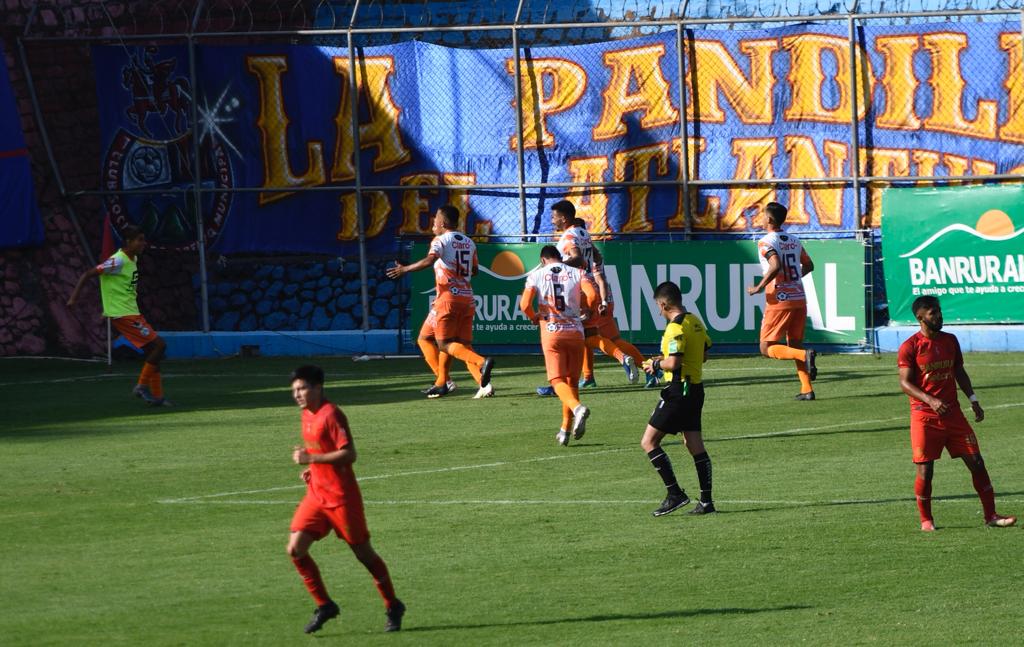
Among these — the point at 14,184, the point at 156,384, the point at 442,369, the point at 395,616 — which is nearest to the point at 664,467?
the point at 395,616

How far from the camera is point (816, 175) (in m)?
25.9

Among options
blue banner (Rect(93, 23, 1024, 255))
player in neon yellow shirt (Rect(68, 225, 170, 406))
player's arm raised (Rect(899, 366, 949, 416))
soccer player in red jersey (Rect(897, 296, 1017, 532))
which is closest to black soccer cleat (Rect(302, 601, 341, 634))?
player's arm raised (Rect(899, 366, 949, 416))

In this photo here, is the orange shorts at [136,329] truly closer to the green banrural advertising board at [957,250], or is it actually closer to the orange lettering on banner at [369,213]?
the orange lettering on banner at [369,213]

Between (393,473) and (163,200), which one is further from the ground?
(163,200)

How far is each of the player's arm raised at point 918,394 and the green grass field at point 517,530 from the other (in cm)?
83

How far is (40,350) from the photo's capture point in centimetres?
2727

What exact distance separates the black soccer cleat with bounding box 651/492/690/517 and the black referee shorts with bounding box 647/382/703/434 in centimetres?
48

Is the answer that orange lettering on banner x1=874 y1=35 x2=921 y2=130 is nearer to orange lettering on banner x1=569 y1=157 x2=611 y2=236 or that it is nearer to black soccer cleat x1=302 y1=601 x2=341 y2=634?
orange lettering on banner x1=569 y1=157 x2=611 y2=236

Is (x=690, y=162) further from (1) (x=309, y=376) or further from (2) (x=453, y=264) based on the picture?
(1) (x=309, y=376)

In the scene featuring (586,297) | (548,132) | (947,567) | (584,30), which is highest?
(584,30)

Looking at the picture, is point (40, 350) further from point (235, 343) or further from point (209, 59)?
point (209, 59)

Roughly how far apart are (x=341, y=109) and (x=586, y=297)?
1028 centimetres

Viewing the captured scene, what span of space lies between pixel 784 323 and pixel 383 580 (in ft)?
36.8

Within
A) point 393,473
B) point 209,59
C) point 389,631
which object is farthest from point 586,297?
point 209,59
